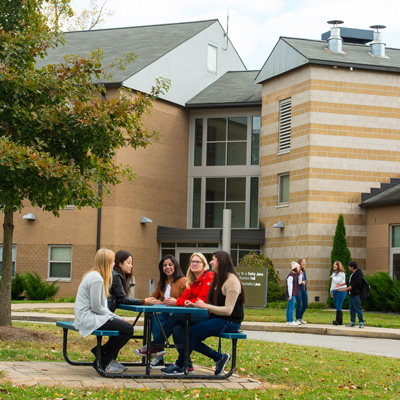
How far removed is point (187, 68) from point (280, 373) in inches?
1012

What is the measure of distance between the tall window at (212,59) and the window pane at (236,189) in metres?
6.12

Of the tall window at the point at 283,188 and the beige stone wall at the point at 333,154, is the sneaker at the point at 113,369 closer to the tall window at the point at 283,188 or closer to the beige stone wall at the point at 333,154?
the beige stone wall at the point at 333,154

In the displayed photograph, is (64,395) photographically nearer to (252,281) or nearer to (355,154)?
(252,281)

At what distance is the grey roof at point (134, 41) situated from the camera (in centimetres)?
3288

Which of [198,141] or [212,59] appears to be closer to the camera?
[198,141]

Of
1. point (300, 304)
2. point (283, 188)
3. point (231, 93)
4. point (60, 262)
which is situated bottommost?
point (300, 304)

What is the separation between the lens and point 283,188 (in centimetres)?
3014

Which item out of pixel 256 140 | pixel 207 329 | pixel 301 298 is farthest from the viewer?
pixel 256 140

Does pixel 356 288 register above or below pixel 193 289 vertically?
below

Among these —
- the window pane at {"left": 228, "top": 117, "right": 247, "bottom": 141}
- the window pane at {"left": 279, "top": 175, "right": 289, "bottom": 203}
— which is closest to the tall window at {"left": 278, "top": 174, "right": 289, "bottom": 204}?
the window pane at {"left": 279, "top": 175, "right": 289, "bottom": 203}

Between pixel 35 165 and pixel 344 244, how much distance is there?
55.9 feet

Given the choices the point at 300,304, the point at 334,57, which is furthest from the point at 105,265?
the point at 334,57

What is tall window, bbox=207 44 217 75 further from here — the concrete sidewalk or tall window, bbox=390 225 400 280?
the concrete sidewalk

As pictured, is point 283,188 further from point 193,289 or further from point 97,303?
point 97,303
